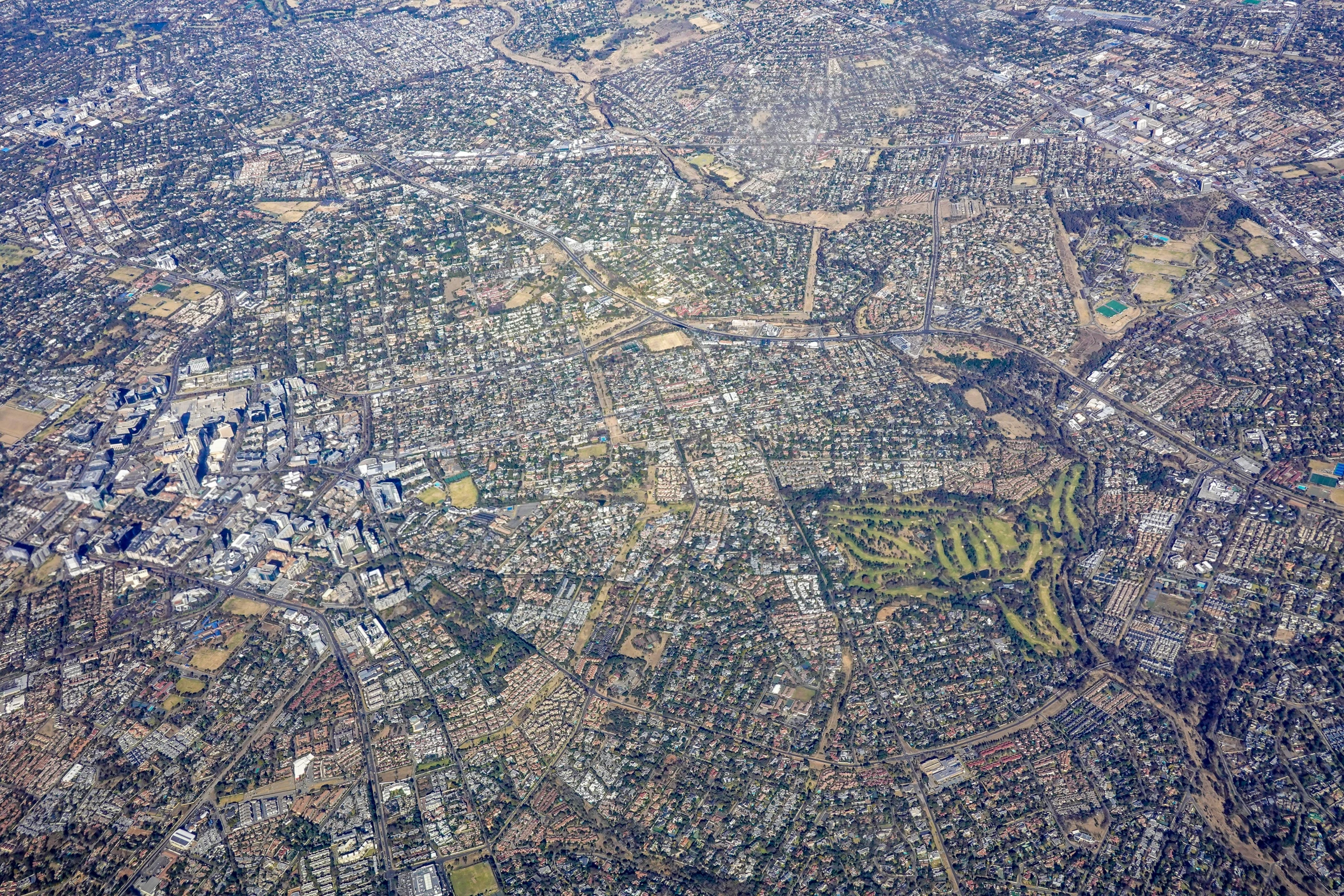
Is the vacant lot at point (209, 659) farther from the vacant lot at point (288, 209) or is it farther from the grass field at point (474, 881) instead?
the vacant lot at point (288, 209)

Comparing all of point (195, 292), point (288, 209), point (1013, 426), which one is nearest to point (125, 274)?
point (195, 292)

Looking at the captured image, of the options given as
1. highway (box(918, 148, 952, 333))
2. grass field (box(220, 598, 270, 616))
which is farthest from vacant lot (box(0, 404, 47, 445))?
highway (box(918, 148, 952, 333))

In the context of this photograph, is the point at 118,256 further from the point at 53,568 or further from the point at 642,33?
the point at 642,33

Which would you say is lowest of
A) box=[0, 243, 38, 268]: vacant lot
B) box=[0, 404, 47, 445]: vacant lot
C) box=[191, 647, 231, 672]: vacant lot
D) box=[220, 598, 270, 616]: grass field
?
box=[191, 647, 231, 672]: vacant lot

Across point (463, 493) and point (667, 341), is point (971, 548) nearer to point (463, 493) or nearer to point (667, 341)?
point (667, 341)

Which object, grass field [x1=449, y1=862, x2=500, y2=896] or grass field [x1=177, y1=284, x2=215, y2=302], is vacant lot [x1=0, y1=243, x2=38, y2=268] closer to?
grass field [x1=177, y1=284, x2=215, y2=302]
